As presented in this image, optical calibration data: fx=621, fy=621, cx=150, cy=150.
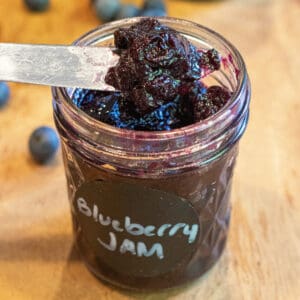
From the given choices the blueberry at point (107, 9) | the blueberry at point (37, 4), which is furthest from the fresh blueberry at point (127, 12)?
the blueberry at point (37, 4)

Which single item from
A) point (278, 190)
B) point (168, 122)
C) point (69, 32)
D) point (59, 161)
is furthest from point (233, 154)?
point (69, 32)

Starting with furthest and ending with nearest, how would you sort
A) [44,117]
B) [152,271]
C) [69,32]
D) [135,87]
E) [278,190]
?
[69,32] < [44,117] < [278,190] < [152,271] < [135,87]

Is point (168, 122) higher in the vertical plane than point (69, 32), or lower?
higher

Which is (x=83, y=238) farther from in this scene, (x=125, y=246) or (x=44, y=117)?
(x=44, y=117)

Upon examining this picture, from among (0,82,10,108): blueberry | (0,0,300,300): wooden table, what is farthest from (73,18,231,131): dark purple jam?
(0,82,10,108): blueberry

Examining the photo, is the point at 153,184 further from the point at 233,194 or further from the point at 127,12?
the point at 127,12

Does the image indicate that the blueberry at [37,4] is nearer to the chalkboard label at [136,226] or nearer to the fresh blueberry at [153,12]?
the fresh blueberry at [153,12]

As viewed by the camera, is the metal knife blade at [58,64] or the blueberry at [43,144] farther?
the blueberry at [43,144]
